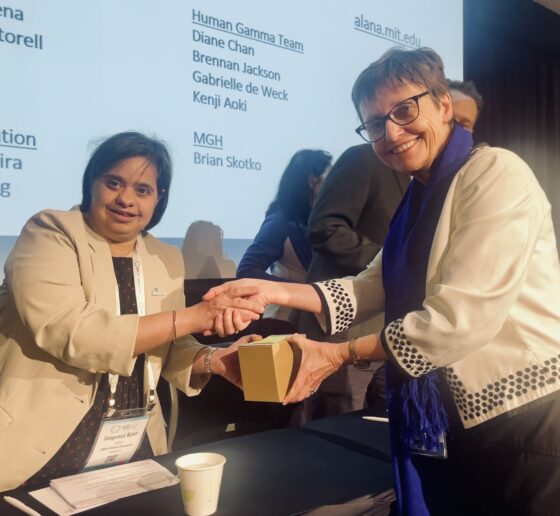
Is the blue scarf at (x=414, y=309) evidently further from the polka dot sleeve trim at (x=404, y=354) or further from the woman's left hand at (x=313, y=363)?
the woman's left hand at (x=313, y=363)

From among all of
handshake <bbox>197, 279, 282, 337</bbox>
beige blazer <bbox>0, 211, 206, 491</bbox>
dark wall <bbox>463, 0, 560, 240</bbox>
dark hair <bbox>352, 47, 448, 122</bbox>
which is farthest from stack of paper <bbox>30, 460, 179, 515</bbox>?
dark wall <bbox>463, 0, 560, 240</bbox>

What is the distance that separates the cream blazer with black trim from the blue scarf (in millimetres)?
63

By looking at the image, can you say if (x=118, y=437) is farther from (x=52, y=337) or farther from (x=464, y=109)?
(x=464, y=109)

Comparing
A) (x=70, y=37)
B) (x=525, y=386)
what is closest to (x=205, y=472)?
(x=525, y=386)

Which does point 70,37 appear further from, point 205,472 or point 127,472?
point 205,472

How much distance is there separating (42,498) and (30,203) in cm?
124

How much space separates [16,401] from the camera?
4.22ft

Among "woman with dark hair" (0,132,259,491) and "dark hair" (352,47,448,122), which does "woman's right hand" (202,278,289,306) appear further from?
"dark hair" (352,47,448,122)

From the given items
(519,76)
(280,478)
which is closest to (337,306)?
(280,478)

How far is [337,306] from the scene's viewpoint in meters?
1.49

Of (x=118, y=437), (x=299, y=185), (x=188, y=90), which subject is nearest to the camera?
(x=118, y=437)

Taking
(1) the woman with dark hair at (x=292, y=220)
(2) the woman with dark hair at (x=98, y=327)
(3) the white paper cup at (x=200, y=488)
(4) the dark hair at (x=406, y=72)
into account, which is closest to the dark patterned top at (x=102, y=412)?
(2) the woman with dark hair at (x=98, y=327)

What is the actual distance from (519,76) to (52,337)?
17.2 ft

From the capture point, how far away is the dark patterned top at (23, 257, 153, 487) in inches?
52.6
